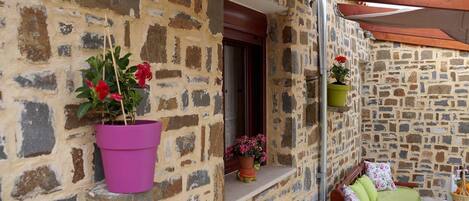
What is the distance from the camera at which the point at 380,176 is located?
5535 millimetres

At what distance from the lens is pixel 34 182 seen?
1.19 metres

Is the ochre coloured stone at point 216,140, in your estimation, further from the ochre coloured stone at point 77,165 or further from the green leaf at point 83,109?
the green leaf at point 83,109

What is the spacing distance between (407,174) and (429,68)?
5.39 feet

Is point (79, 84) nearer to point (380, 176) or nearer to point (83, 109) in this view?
point (83, 109)

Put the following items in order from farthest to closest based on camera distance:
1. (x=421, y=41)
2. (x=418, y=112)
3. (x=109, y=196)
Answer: (x=418, y=112)
(x=421, y=41)
(x=109, y=196)

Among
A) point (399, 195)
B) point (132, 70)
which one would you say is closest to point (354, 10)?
point (399, 195)

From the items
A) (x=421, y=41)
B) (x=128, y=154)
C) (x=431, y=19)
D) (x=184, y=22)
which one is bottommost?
(x=128, y=154)

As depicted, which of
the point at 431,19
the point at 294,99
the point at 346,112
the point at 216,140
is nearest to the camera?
the point at 216,140

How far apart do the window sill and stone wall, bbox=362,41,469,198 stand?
12.3ft

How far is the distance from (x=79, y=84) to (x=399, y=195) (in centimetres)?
488

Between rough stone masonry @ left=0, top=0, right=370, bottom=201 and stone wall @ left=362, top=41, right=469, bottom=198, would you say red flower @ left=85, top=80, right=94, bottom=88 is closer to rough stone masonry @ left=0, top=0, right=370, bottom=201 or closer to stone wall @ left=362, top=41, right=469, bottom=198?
rough stone masonry @ left=0, top=0, right=370, bottom=201

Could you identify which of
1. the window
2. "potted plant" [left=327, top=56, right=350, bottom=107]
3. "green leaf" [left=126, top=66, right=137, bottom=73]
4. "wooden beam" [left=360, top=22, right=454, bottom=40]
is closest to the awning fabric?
"potted plant" [left=327, top=56, right=350, bottom=107]

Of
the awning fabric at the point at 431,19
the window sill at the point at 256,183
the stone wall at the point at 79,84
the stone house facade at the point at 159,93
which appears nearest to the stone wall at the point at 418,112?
the awning fabric at the point at 431,19

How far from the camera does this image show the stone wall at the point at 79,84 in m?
1.14
